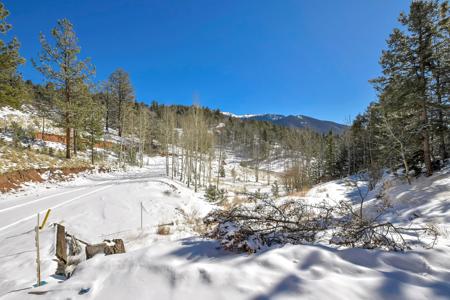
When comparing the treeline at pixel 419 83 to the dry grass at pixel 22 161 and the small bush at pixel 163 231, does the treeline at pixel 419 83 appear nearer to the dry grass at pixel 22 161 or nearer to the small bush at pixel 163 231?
the small bush at pixel 163 231

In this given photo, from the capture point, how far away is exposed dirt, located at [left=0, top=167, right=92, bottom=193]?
418 inches

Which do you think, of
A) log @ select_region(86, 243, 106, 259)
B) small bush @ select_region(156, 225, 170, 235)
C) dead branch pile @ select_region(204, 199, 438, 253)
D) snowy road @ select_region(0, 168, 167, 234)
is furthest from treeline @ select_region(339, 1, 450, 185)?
snowy road @ select_region(0, 168, 167, 234)

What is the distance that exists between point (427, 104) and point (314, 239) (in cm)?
1316

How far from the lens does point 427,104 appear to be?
11836mm

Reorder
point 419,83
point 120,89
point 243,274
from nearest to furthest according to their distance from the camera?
point 243,274 < point 419,83 < point 120,89

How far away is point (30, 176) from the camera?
12344mm

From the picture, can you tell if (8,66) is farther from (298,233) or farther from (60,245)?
(298,233)

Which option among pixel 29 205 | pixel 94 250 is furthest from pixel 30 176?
pixel 94 250

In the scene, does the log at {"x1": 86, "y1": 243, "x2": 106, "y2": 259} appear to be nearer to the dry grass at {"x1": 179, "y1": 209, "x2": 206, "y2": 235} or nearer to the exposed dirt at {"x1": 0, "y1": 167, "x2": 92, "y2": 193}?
the dry grass at {"x1": 179, "y1": 209, "x2": 206, "y2": 235}

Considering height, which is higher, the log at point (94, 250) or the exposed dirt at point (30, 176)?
the exposed dirt at point (30, 176)

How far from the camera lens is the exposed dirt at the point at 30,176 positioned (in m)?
10.6

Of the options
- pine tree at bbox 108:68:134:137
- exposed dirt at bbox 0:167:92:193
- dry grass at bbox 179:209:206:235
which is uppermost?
pine tree at bbox 108:68:134:137

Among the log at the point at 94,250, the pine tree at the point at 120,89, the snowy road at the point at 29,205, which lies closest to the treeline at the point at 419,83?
the log at the point at 94,250

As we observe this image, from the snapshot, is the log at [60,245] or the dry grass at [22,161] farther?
the dry grass at [22,161]
